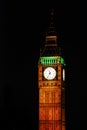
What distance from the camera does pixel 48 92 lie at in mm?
82375

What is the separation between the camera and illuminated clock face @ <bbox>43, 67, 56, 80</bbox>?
8169cm

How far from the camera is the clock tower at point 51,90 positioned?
81.8m

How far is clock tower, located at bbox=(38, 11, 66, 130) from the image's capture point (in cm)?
8175

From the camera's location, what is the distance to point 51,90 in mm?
82250

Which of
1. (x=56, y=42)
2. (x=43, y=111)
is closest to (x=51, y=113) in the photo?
(x=43, y=111)

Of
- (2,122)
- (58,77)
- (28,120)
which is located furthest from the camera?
(58,77)

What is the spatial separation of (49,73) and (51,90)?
1.41 metres

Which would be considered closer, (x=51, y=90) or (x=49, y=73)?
(x=49, y=73)

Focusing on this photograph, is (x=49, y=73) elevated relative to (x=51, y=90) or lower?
elevated

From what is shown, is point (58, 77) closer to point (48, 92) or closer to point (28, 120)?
point (48, 92)

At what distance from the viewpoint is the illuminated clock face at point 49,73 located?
81.7 meters

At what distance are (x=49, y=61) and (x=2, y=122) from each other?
1411cm

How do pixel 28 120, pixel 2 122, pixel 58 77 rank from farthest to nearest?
pixel 58 77 < pixel 28 120 < pixel 2 122

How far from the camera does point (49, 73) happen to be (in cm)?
8188
